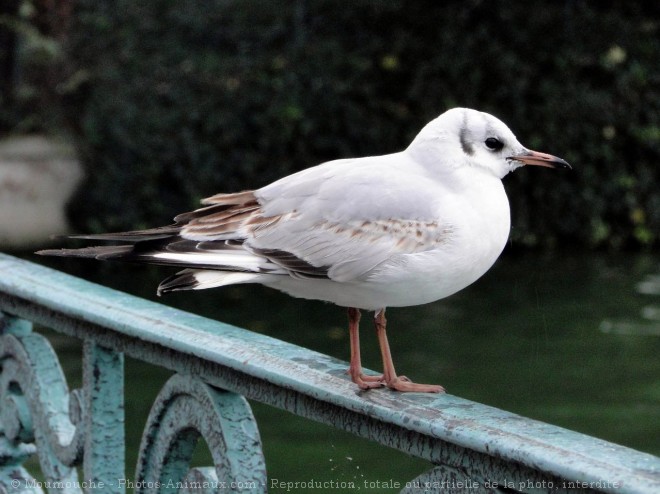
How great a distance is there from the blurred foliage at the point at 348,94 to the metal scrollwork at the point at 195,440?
24.7 feet

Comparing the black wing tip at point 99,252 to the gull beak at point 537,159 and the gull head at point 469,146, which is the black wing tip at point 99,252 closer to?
the gull head at point 469,146

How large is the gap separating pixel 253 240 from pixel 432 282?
0.31 metres

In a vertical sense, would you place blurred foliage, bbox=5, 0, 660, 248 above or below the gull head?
above

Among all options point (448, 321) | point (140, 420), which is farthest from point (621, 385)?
point (140, 420)

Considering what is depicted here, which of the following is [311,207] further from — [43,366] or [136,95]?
[136,95]

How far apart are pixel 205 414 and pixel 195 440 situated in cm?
11

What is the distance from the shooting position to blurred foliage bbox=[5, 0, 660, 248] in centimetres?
941

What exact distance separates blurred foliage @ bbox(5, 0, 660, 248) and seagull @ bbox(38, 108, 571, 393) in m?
7.32

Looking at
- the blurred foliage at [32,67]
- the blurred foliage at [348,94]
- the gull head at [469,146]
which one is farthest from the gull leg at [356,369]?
the blurred foliage at [32,67]

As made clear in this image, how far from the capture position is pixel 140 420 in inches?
233

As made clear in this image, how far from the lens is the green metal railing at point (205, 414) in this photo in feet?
4.22

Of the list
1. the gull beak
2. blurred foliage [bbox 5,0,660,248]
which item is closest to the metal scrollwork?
the gull beak

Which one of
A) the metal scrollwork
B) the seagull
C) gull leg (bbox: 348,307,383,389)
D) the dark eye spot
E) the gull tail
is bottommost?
the metal scrollwork

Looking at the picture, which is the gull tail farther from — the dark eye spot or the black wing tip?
the dark eye spot
